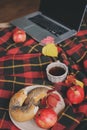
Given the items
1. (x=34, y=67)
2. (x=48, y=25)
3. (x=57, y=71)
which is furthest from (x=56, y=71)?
(x=48, y=25)

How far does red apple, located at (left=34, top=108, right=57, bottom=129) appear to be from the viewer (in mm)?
845

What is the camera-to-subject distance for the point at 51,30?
1.41 metres

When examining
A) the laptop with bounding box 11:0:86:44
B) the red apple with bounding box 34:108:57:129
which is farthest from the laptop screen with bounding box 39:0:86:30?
the red apple with bounding box 34:108:57:129

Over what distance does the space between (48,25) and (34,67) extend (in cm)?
39

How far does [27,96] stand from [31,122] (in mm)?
99

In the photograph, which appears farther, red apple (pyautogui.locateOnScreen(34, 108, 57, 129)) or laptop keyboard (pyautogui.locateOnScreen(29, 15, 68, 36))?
laptop keyboard (pyautogui.locateOnScreen(29, 15, 68, 36))

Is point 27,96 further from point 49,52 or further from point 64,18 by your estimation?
point 64,18

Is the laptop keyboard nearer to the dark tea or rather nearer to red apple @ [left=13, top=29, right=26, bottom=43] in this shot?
red apple @ [left=13, top=29, right=26, bottom=43]

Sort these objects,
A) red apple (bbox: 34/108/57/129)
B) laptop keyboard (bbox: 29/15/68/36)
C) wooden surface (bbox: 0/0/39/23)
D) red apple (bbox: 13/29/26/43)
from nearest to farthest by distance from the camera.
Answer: red apple (bbox: 34/108/57/129) → red apple (bbox: 13/29/26/43) → laptop keyboard (bbox: 29/15/68/36) → wooden surface (bbox: 0/0/39/23)

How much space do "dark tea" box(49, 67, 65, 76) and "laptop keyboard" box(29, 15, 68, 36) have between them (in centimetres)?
32

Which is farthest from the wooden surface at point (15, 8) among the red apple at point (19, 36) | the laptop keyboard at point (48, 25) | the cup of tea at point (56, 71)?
the cup of tea at point (56, 71)

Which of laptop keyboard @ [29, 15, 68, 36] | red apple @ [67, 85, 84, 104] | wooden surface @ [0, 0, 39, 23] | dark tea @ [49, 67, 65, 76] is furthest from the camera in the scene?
wooden surface @ [0, 0, 39, 23]

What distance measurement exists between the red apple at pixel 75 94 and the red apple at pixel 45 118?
125 mm

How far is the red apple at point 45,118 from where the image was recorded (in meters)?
0.85
